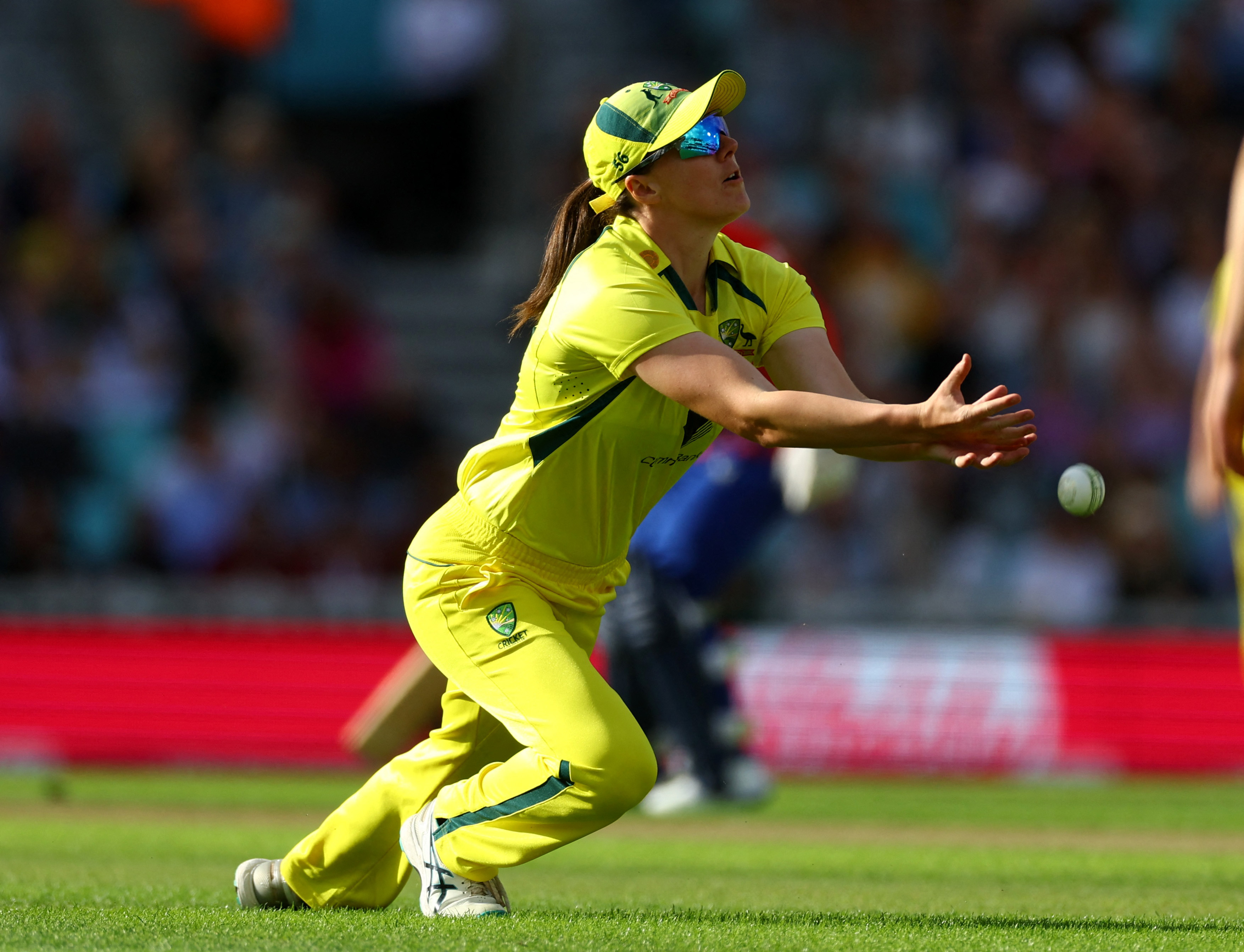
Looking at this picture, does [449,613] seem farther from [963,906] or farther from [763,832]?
[763,832]

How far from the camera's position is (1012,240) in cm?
1507

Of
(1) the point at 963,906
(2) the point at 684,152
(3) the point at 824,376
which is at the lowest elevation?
(1) the point at 963,906

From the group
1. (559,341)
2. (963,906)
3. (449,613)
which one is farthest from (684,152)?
(963,906)

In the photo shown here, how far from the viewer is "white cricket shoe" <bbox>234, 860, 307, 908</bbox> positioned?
5.49 metres

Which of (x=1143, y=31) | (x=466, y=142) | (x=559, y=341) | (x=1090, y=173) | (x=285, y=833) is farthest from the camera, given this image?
(x=466, y=142)

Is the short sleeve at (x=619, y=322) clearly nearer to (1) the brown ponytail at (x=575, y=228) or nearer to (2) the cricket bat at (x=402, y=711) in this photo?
(1) the brown ponytail at (x=575, y=228)

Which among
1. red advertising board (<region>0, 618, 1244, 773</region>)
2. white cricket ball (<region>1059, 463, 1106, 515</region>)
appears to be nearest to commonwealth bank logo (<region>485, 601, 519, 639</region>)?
white cricket ball (<region>1059, 463, 1106, 515</region>)

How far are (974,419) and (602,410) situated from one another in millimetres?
1145

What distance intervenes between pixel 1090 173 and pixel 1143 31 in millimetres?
1813

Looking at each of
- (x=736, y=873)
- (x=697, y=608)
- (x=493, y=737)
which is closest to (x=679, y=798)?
(x=697, y=608)

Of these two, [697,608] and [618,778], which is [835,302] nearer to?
[697,608]

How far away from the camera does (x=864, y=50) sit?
632 inches

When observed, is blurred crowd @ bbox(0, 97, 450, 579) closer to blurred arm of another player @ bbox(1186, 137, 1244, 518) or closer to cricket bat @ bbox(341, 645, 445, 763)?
cricket bat @ bbox(341, 645, 445, 763)

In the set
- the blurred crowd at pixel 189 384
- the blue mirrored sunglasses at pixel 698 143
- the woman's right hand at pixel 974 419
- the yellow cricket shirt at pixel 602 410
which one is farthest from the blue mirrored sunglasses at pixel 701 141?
the blurred crowd at pixel 189 384
